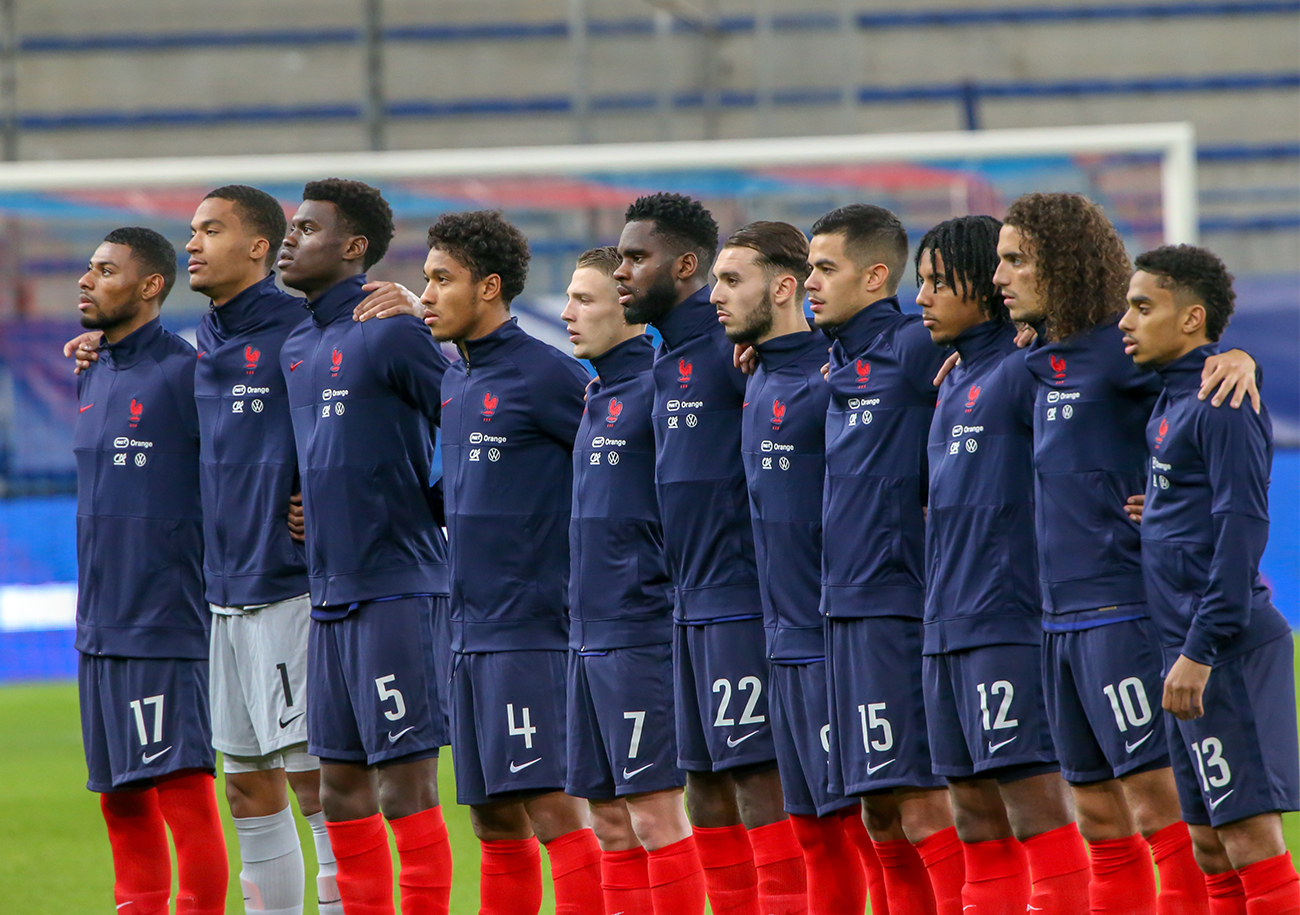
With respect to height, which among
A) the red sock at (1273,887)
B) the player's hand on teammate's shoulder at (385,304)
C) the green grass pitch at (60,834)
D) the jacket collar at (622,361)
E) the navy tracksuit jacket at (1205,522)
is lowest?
the green grass pitch at (60,834)

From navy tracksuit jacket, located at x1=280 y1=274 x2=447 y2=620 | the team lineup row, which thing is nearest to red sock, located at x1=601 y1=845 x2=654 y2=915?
the team lineup row

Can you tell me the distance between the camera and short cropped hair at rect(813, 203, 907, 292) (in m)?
4.47

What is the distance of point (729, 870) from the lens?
4500 mm

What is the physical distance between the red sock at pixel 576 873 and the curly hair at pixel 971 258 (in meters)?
1.73

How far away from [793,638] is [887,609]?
0.87 feet

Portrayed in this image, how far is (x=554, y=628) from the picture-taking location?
184 inches

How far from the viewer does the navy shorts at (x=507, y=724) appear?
179 inches

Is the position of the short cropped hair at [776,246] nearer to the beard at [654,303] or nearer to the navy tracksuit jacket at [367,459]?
the beard at [654,303]

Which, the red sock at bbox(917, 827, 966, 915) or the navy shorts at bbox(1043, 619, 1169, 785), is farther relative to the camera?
the red sock at bbox(917, 827, 966, 915)

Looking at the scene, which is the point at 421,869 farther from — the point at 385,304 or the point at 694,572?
the point at 385,304

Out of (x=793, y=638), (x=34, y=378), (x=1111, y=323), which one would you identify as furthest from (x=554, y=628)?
(x=34, y=378)

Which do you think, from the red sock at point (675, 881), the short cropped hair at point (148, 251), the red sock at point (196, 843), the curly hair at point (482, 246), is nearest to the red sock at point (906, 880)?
the red sock at point (675, 881)

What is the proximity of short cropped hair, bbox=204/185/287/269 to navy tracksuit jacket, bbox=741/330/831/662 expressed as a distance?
5.73 ft

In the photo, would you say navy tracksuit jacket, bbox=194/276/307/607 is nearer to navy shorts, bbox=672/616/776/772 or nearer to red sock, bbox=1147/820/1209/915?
navy shorts, bbox=672/616/776/772
